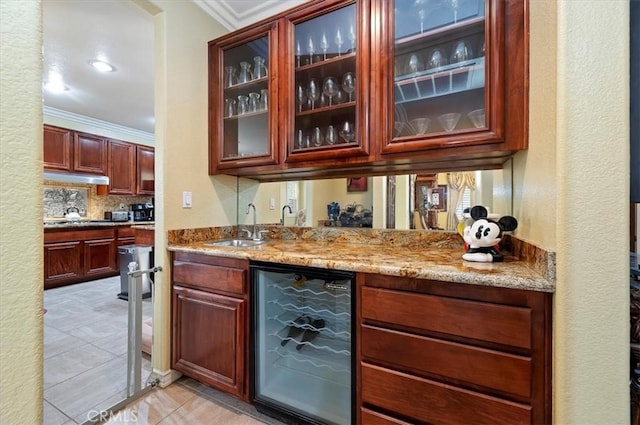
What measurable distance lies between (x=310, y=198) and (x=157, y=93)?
4.14 feet

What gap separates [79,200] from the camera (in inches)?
190

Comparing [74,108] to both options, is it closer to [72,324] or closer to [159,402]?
[72,324]

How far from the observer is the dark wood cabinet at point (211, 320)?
1547 mm

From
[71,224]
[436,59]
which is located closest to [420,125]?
[436,59]

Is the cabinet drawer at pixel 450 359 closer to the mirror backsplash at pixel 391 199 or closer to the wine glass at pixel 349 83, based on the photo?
the mirror backsplash at pixel 391 199

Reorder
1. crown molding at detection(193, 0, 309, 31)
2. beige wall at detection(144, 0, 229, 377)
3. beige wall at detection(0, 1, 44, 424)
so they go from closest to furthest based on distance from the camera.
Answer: beige wall at detection(0, 1, 44, 424)
beige wall at detection(144, 0, 229, 377)
crown molding at detection(193, 0, 309, 31)

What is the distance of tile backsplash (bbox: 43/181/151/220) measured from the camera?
447cm

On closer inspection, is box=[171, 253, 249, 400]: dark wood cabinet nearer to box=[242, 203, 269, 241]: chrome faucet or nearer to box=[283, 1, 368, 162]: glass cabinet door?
box=[242, 203, 269, 241]: chrome faucet

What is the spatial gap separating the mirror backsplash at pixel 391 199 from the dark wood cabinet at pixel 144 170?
13.4ft

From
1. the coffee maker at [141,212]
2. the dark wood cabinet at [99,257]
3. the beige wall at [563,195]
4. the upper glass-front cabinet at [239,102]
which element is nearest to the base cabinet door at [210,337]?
the upper glass-front cabinet at [239,102]

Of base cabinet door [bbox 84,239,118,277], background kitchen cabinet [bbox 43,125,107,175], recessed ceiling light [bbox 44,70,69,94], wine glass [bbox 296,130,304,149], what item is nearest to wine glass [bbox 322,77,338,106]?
wine glass [bbox 296,130,304,149]

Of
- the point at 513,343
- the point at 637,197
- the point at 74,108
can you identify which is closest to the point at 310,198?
the point at 513,343

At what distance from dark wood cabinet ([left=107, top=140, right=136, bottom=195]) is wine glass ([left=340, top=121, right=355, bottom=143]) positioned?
4964 millimetres

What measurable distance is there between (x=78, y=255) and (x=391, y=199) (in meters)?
4.80
